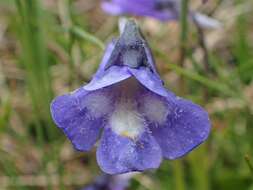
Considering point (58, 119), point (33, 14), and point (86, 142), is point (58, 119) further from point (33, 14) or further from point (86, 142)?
point (33, 14)

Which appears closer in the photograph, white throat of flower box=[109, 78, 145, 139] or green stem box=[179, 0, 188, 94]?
white throat of flower box=[109, 78, 145, 139]

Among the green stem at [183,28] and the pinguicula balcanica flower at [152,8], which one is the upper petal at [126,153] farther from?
the pinguicula balcanica flower at [152,8]

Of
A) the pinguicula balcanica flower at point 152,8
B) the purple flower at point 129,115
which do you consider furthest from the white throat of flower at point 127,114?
the pinguicula balcanica flower at point 152,8

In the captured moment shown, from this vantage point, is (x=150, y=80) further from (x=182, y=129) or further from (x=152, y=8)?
(x=152, y=8)

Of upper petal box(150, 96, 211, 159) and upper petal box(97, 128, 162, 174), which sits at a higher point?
upper petal box(150, 96, 211, 159)

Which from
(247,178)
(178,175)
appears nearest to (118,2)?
(178,175)

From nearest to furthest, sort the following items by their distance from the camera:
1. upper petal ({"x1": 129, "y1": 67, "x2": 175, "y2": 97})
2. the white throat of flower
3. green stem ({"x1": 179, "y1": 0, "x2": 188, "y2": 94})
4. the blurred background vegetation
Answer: upper petal ({"x1": 129, "y1": 67, "x2": 175, "y2": 97})
the white throat of flower
green stem ({"x1": 179, "y1": 0, "x2": 188, "y2": 94})
the blurred background vegetation

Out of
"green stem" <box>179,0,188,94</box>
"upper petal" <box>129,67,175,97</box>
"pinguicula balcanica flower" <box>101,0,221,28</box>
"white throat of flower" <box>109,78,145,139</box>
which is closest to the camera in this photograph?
"upper petal" <box>129,67,175,97</box>

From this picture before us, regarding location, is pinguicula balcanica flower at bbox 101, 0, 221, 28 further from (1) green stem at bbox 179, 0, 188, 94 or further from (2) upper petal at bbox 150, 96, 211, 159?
(2) upper petal at bbox 150, 96, 211, 159

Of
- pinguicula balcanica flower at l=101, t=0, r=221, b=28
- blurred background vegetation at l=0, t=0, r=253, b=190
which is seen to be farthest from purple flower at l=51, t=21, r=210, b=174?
pinguicula balcanica flower at l=101, t=0, r=221, b=28
